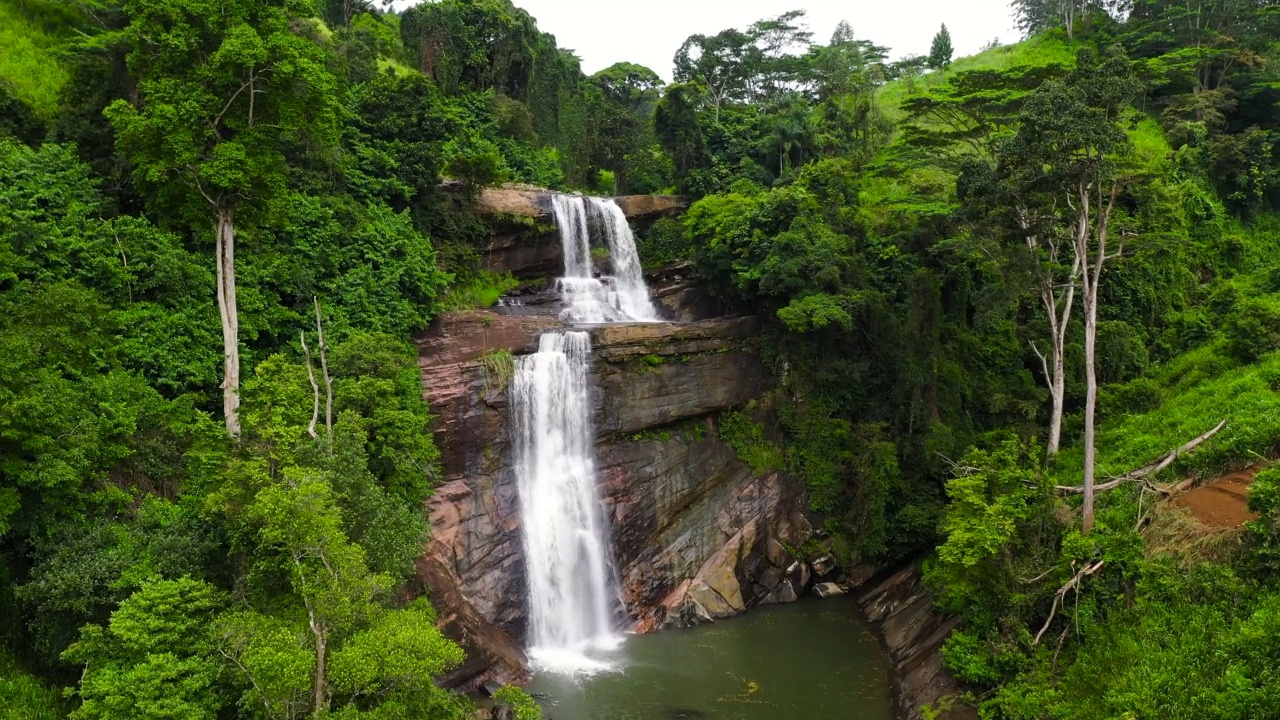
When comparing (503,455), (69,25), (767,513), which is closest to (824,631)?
(767,513)

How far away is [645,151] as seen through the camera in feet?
108

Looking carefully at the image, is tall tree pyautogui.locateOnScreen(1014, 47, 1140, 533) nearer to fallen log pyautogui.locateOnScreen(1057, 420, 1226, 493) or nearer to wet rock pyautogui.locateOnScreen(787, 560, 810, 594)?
fallen log pyautogui.locateOnScreen(1057, 420, 1226, 493)

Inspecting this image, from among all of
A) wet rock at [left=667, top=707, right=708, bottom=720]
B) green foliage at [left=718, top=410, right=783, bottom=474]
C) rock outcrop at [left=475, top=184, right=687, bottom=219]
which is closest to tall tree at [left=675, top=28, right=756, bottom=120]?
rock outcrop at [left=475, top=184, right=687, bottom=219]

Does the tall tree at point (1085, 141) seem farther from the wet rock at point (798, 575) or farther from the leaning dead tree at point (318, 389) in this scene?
the leaning dead tree at point (318, 389)

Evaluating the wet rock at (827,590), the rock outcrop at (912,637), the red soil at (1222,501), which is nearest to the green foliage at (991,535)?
the rock outcrop at (912,637)

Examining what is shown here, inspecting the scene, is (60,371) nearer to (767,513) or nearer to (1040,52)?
(767,513)

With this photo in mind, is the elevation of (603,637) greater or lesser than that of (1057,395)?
lesser

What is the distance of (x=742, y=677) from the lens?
1582 cm

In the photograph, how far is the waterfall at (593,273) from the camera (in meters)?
24.7

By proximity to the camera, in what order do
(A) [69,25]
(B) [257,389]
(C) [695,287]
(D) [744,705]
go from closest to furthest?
1. (B) [257,389]
2. (D) [744,705]
3. (A) [69,25]
4. (C) [695,287]

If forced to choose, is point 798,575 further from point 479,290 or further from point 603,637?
point 479,290

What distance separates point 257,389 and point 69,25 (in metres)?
16.4

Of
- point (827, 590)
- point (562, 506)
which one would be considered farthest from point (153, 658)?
point (827, 590)

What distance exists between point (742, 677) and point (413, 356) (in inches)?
444
